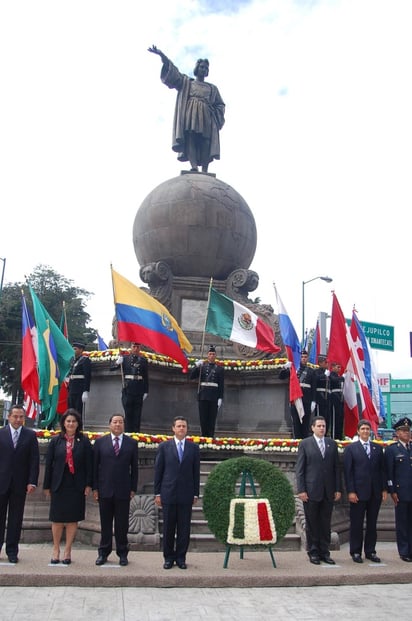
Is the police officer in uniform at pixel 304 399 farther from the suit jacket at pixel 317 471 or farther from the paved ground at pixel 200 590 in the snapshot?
the paved ground at pixel 200 590

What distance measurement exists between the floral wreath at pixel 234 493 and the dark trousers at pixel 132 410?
11.9 feet

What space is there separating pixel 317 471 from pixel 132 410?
13.9ft

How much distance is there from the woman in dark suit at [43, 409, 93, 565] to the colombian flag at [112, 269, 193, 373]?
11.2 ft

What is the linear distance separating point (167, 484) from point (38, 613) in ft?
7.54

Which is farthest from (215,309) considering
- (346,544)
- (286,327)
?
(346,544)

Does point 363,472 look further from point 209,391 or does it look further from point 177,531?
point 209,391

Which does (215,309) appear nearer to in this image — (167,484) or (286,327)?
(286,327)

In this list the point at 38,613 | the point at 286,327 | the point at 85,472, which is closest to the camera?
the point at 38,613

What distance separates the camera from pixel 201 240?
15.4m

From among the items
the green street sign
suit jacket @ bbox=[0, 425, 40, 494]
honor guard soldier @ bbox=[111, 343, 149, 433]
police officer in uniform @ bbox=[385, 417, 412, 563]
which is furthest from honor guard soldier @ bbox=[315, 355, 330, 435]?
the green street sign

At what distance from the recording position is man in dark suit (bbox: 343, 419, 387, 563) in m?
8.02

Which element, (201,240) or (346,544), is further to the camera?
(201,240)

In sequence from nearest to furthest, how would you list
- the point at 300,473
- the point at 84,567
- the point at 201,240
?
the point at 84,567
the point at 300,473
the point at 201,240

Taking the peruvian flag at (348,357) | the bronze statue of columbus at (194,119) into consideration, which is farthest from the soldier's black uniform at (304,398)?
the bronze statue of columbus at (194,119)
